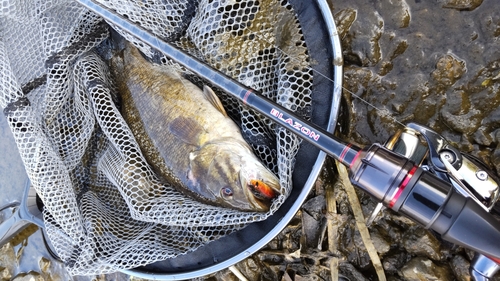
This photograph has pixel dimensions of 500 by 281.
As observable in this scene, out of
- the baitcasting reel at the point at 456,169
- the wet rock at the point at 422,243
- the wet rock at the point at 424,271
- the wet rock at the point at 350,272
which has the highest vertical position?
the baitcasting reel at the point at 456,169

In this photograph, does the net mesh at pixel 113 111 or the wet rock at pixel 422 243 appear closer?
the net mesh at pixel 113 111

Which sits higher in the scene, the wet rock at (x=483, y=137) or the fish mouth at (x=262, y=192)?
the wet rock at (x=483, y=137)

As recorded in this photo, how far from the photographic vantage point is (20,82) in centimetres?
305

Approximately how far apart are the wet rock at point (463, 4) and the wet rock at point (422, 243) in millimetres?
1469

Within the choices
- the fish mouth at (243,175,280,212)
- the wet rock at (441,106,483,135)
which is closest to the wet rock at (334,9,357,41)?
the wet rock at (441,106,483,135)

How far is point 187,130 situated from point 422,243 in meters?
1.78

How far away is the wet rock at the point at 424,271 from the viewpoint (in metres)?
2.63

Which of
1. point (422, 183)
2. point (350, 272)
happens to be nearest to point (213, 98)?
point (422, 183)

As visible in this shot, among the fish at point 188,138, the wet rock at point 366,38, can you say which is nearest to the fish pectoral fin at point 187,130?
the fish at point 188,138

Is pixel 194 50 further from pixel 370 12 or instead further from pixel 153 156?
pixel 370 12

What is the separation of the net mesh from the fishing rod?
1.33ft

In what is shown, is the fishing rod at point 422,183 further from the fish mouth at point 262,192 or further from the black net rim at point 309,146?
the fish mouth at point 262,192

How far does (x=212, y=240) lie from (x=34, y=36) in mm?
2044

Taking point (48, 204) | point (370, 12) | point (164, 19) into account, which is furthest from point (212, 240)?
point (370, 12)
